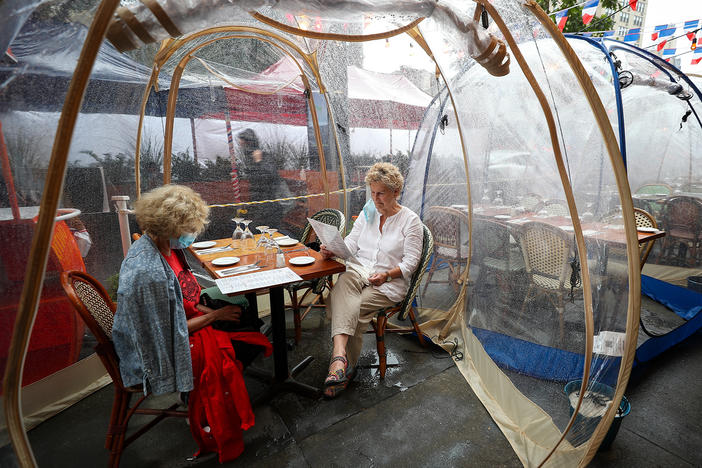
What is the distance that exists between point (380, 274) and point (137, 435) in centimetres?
173

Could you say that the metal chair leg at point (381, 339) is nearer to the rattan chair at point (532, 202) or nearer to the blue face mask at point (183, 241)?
the rattan chair at point (532, 202)

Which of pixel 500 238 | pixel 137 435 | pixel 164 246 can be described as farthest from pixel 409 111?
pixel 137 435

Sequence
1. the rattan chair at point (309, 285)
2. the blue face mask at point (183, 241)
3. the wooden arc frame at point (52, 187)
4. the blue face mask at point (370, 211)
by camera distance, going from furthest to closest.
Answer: the rattan chair at point (309, 285) → the blue face mask at point (370, 211) → the blue face mask at point (183, 241) → the wooden arc frame at point (52, 187)

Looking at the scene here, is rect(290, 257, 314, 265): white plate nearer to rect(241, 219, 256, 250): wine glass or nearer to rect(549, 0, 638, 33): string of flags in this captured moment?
rect(241, 219, 256, 250): wine glass

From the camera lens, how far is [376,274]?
2488mm

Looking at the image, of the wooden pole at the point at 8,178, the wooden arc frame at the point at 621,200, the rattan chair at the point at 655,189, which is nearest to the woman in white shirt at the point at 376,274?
the wooden arc frame at the point at 621,200

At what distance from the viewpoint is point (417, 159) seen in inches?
143

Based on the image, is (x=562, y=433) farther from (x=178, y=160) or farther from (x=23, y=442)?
(x=178, y=160)

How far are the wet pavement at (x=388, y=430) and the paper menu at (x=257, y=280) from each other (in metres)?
0.92

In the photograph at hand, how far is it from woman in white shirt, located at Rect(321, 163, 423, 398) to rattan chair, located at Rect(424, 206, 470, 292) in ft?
2.29

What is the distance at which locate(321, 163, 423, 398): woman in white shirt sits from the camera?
2354 millimetres

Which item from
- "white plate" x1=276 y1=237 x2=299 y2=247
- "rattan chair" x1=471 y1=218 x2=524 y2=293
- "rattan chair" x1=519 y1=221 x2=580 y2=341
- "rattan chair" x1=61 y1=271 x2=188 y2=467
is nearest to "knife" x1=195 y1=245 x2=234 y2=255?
"white plate" x1=276 y1=237 x2=299 y2=247

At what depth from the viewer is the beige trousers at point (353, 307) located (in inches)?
92.9

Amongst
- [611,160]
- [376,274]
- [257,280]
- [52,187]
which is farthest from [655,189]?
[52,187]
